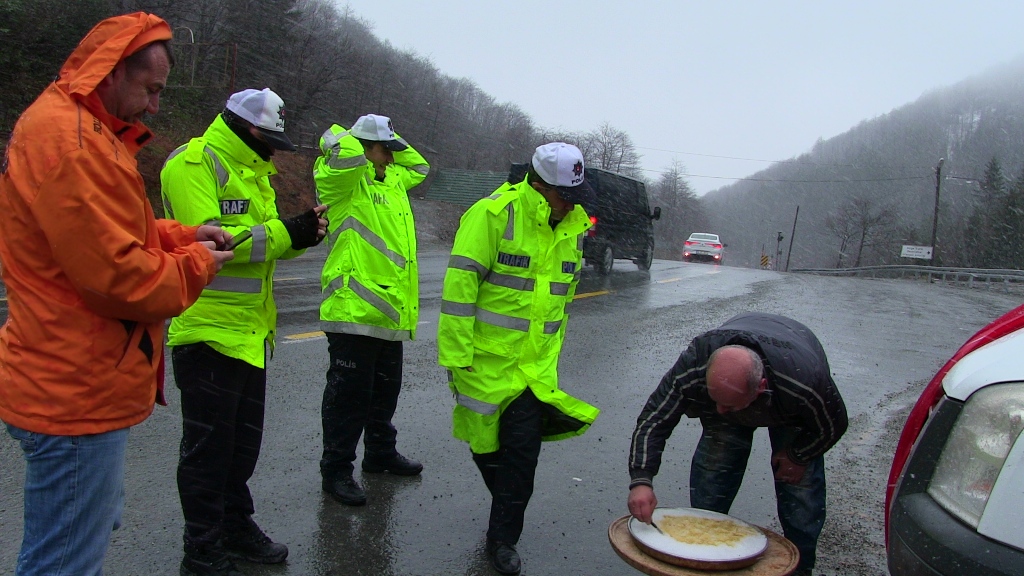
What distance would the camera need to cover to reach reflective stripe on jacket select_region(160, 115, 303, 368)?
3.09m

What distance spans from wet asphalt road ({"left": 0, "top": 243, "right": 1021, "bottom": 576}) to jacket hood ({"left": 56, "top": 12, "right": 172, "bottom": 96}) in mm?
2206

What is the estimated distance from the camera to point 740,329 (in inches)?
→ 135

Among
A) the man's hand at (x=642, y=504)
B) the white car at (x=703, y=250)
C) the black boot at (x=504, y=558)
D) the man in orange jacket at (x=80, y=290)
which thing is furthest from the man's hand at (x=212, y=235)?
the white car at (x=703, y=250)

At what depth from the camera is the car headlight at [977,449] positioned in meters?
1.98

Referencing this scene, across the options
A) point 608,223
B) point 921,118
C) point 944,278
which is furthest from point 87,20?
point 921,118

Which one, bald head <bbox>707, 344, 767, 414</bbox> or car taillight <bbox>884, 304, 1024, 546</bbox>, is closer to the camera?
car taillight <bbox>884, 304, 1024, 546</bbox>

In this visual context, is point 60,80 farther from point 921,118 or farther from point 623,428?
point 921,118

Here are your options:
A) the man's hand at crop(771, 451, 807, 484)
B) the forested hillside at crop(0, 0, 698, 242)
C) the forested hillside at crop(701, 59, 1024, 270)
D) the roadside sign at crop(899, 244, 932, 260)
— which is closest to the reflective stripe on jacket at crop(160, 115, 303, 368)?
the man's hand at crop(771, 451, 807, 484)

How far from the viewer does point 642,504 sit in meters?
2.86

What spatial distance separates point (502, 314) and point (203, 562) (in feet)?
5.40

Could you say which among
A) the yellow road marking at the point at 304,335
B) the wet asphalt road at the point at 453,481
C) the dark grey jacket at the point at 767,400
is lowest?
the wet asphalt road at the point at 453,481

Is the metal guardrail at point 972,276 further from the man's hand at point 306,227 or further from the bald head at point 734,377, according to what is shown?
the man's hand at point 306,227

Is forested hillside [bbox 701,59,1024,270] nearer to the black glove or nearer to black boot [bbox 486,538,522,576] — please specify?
black boot [bbox 486,538,522,576]

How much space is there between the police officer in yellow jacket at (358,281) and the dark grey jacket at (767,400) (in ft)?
5.01
